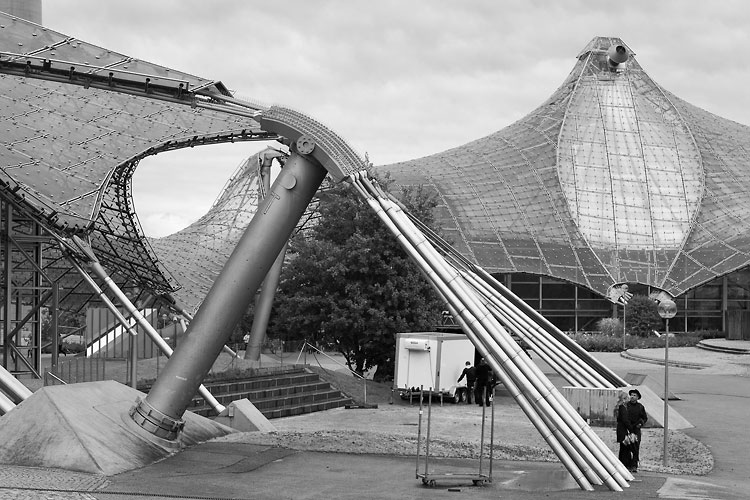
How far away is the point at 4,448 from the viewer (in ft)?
53.2

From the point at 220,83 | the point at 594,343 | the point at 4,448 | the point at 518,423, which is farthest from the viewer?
the point at 594,343

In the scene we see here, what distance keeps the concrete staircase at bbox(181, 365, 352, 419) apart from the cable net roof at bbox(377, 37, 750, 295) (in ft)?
126

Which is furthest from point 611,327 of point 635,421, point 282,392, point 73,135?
point 635,421

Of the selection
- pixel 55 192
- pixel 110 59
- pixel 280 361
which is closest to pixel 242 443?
pixel 110 59

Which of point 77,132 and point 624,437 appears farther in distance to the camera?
point 77,132

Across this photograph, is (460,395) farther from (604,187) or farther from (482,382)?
(604,187)

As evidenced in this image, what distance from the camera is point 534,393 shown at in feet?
51.4

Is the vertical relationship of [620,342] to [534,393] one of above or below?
above

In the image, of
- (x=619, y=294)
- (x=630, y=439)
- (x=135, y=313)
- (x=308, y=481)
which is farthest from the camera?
(x=619, y=294)

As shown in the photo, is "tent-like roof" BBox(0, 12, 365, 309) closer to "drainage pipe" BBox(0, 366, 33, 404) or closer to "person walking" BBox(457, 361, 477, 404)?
"drainage pipe" BBox(0, 366, 33, 404)

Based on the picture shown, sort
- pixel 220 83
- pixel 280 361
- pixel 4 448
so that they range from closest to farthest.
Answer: pixel 4 448 < pixel 220 83 < pixel 280 361

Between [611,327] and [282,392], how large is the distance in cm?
4320

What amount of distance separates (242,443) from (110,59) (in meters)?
8.89

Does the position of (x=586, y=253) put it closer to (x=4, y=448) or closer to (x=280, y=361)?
(x=280, y=361)
